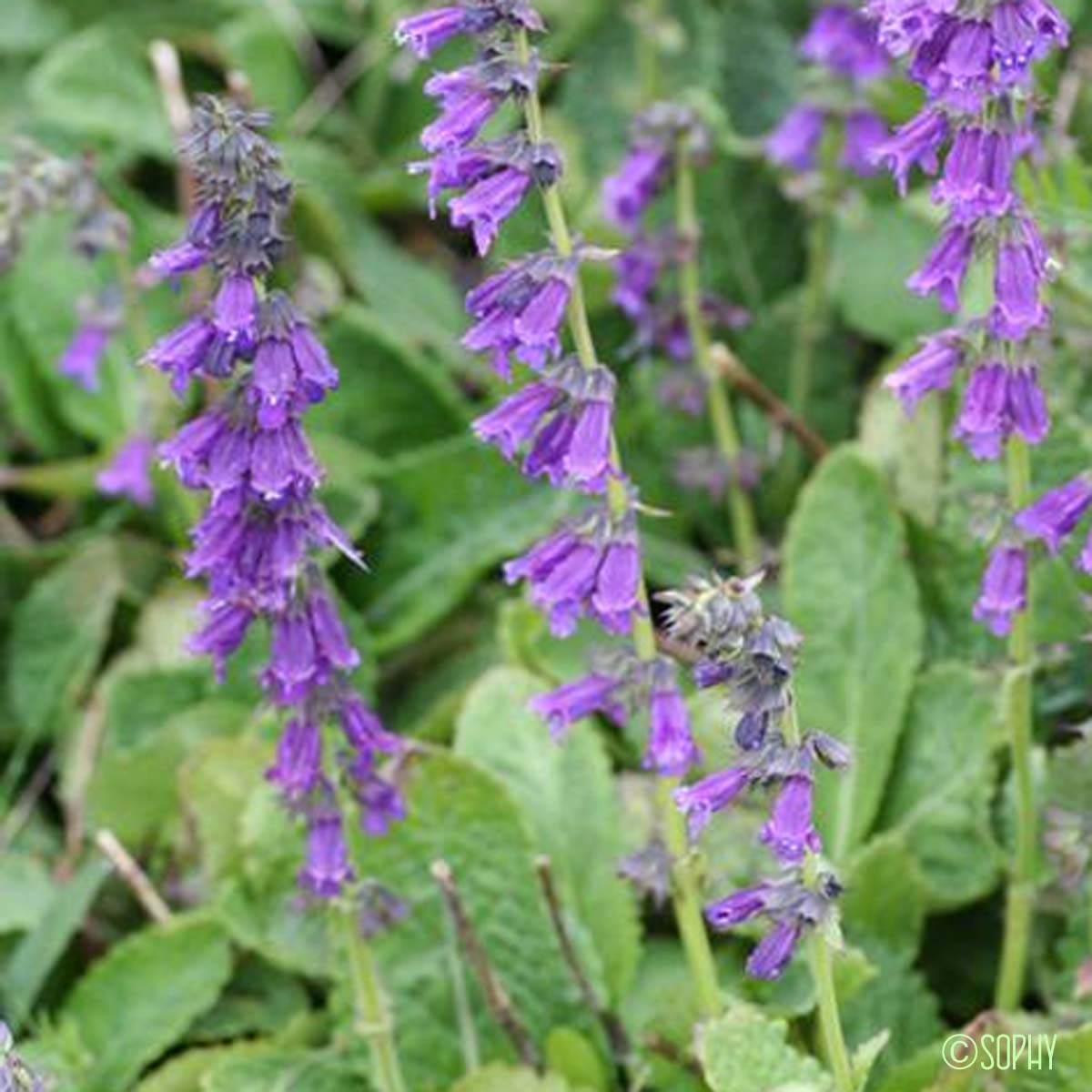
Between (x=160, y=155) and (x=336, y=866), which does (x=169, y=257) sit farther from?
(x=160, y=155)

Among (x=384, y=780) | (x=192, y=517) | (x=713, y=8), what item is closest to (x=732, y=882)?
(x=384, y=780)

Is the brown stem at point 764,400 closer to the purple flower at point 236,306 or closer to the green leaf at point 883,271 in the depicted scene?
the green leaf at point 883,271

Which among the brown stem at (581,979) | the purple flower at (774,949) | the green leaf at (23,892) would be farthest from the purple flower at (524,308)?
the green leaf at (23,892)

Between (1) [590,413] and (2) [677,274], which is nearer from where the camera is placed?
(1) [590,413]

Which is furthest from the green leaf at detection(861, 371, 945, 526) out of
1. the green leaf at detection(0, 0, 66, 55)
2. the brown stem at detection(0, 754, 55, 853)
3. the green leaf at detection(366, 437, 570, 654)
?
the green leaf at detection(0, 0, 66, 55)

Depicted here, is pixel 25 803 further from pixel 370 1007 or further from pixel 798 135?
pixel 798 135

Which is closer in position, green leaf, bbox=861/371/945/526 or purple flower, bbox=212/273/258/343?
purple flower, bbox=212/273/258/343

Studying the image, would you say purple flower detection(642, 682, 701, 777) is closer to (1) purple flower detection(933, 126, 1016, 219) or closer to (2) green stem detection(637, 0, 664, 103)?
(1) purple flower detection(933, 126, 1016, 219)

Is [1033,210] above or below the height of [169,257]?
below
